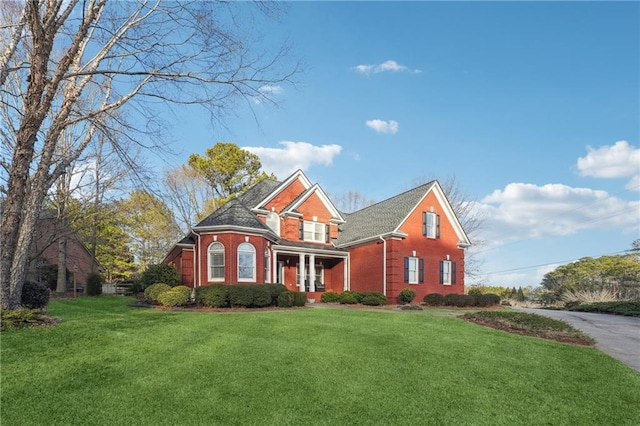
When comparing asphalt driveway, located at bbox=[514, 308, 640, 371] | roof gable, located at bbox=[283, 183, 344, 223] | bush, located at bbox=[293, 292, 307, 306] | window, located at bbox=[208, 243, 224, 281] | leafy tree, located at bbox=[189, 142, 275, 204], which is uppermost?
leafy tree, located at bbox=[189, 142, 275, 204]

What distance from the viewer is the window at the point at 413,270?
22.9 metres

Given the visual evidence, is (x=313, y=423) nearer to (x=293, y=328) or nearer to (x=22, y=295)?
(x=293, y=328)

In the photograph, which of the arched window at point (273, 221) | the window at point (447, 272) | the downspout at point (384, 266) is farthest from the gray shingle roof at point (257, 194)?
the window at point (447, 272)

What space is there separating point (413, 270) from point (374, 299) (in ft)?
12.0

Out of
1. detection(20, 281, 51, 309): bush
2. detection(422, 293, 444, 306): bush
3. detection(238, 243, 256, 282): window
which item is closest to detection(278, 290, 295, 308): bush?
detection(238, 243, 256, 282): window

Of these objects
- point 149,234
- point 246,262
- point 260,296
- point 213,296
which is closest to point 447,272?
point 246,262

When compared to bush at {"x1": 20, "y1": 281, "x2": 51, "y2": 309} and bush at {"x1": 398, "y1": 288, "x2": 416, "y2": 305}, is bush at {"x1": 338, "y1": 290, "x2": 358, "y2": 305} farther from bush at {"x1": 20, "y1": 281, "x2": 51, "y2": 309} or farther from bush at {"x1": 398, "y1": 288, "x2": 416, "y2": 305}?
bush at {"x1": 20, "y1": 281, "x2": 51, "y2": 309}

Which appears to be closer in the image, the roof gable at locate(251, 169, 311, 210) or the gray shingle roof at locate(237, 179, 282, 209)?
the roof gable at locate(251, 169, 311, 210)

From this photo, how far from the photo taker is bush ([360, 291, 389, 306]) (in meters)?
20.9

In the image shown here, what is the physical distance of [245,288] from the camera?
16.4 metres

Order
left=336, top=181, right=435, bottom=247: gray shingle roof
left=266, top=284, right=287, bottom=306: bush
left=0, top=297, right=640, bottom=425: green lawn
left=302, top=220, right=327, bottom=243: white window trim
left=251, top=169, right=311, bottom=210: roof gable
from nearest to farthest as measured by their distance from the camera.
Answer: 1. left=0, top=297, right=640, bottom=425: green lawn
2. left=266, top=284, right=287, bottom=306: bush
3. left=336, top=181, right=435, bottom=247: gray shingle roof
4. left=251, top=169, right=311, bottom=210: roof gable
5. left=302, top=220, right=327, bottom=243: white window trim

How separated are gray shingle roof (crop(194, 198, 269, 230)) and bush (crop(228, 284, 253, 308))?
3432mm

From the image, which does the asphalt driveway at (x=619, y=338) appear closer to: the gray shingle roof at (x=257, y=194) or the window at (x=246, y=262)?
the window at (x=246, y=262)

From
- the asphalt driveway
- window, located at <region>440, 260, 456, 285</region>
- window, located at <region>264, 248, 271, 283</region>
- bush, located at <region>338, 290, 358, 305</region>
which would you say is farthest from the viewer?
window, located at <region>440, 260, 456, 285</region>
